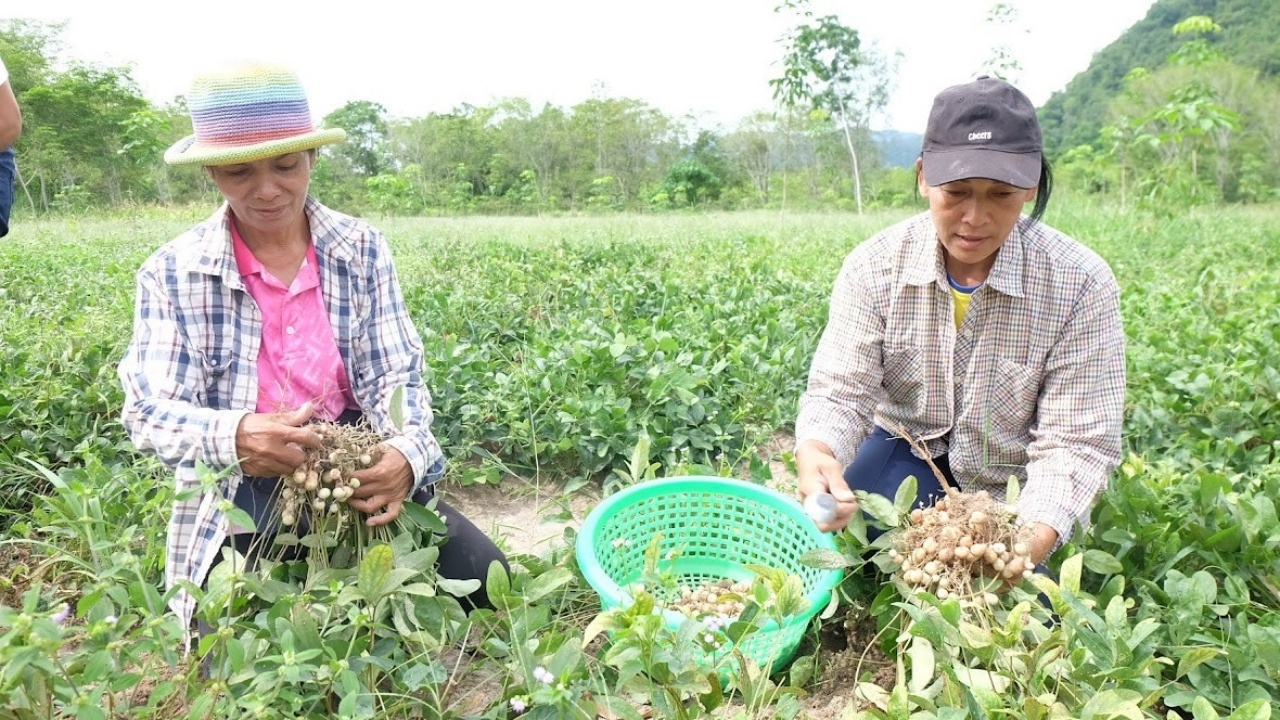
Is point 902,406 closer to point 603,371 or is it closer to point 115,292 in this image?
point 603,371

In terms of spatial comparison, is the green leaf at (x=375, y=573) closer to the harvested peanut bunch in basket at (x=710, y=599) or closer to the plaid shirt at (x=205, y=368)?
the plaid shirt at (x=205, y=368)

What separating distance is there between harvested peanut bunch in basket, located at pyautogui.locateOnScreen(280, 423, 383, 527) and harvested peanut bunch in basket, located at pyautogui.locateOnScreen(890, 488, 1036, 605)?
96 centimetres

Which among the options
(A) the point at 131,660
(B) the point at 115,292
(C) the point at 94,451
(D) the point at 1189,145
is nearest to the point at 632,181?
(D) the point at 1189,145

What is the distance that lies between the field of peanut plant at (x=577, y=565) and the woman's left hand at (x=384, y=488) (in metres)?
0.05

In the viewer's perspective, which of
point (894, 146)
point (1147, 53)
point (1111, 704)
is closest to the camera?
point (1111, 704)

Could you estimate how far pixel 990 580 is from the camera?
149cm

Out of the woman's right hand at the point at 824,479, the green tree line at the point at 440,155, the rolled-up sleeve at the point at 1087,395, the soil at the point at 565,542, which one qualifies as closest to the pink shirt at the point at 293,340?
the soil at the point at 565,542

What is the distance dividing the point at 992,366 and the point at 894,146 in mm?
21331

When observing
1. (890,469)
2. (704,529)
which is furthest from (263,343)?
(890,469)

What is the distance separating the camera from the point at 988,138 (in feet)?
5.35

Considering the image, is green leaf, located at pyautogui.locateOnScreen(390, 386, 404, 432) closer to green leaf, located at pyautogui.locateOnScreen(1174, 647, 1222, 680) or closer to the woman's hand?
the woman's hand

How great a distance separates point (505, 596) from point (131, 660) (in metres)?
0.54

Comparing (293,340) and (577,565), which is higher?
(293,340)

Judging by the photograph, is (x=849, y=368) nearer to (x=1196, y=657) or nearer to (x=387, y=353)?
(x=1196, y=657)
